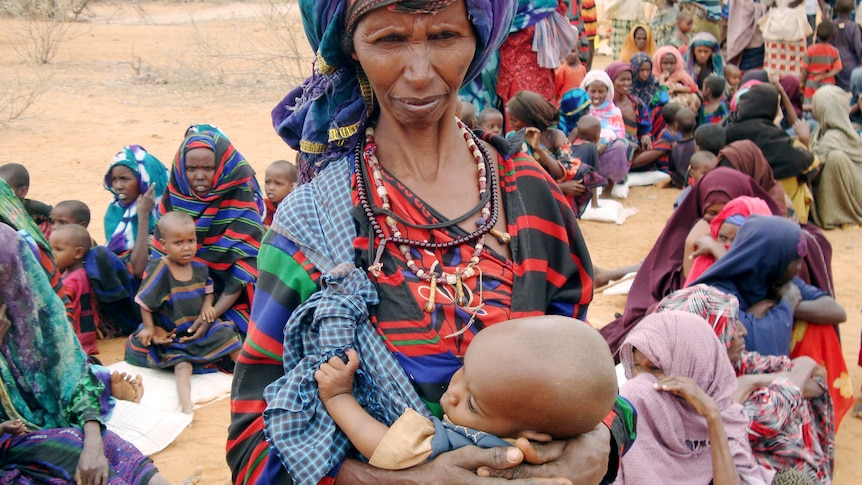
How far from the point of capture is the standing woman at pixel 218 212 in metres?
5.78

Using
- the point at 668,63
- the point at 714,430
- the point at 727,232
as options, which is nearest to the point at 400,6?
the point at 714,430

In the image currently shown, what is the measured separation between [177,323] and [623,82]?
6920mm

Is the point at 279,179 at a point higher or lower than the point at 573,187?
higher

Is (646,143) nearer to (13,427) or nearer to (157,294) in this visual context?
(157,294)

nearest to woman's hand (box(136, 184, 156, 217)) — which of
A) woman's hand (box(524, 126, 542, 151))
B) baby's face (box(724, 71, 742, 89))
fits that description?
woman's hand (box(524, 126, 542, 151))

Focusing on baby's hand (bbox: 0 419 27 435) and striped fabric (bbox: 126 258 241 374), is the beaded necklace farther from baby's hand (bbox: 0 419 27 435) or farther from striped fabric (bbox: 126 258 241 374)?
striped fabric (bbox: 126 258 241 374)

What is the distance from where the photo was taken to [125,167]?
620 cm

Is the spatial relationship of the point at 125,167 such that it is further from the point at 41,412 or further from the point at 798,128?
the point at 798,128

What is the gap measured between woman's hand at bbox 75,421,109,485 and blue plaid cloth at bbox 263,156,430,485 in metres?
2.35

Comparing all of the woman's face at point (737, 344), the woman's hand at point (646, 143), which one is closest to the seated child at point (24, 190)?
the woman's face at point (737, 344)

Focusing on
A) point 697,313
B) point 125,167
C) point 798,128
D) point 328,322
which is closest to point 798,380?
point 697,313

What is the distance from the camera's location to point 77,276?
562cm

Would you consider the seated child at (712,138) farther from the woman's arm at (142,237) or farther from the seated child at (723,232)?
the woman's arm at (142,237)

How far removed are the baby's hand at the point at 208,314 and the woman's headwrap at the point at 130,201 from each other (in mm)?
944
